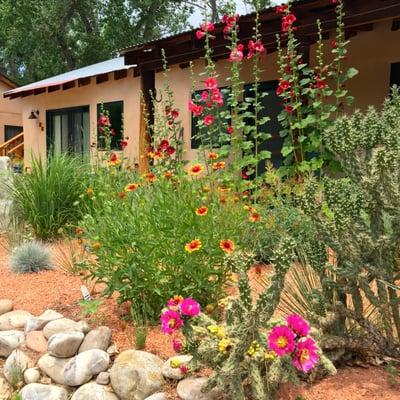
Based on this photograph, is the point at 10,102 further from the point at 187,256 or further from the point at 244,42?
the point at 187,256

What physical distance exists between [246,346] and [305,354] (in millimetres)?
289

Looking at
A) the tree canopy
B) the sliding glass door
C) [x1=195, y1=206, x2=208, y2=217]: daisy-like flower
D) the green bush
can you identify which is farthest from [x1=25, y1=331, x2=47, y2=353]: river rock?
the tree canopy

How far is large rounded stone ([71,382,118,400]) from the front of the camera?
9.56 ft

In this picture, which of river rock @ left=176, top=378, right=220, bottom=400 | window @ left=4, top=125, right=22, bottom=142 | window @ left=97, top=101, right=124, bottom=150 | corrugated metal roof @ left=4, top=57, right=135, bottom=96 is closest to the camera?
river rock @ left=176, top=378, right=220, bottom=400

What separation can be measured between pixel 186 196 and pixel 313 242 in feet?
3.31

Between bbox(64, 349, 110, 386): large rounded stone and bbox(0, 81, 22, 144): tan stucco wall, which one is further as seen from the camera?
bbox(0, 81, 22, 144): tan stucco wall

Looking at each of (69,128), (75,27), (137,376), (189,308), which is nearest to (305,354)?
(189,308)

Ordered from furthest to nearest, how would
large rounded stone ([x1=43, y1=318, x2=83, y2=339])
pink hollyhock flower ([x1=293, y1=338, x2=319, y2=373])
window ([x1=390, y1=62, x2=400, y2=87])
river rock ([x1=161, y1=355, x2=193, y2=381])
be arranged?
1. window ([x1=390, y1=62, x2=400, y2=87])
2. large rounded stone ([x1=43, y1=318, x2=83, y2=339])
3. river rock ([x1=161, y1=355, x2=193, y2=381])
4. pink hollyhock flower ([x1=293, y1=338, x2=319, y2=373])

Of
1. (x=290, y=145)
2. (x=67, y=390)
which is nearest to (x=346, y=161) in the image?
(x=67, y=390)

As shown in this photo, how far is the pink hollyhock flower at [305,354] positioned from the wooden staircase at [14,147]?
1697 cm

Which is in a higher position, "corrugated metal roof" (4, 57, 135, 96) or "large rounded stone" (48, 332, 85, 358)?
"corrugated metal roof" (4, 57, 135, 96)

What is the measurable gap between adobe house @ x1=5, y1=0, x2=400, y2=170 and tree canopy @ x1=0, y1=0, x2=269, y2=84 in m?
9.43

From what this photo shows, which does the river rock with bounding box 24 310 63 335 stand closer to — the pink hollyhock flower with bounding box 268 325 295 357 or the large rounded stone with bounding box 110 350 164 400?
the large rounded stone with bounding box 110 350 164 400

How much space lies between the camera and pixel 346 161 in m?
2.81
